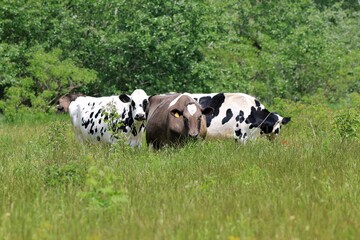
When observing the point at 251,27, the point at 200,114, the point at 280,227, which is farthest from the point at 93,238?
the point at 251,27

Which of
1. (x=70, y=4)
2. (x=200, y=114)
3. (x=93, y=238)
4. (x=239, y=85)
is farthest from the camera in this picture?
(x=70, y=4)

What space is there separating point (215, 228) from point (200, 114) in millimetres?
6502

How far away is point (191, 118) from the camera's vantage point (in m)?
11.1

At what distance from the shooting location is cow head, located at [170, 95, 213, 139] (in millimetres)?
11023

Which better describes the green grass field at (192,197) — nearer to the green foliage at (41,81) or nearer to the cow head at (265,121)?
the cow head at (265,121)

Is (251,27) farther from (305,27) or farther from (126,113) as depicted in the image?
(126,113)

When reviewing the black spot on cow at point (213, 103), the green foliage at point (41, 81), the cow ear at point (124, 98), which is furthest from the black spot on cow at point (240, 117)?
the green foliage at point (41, 81)

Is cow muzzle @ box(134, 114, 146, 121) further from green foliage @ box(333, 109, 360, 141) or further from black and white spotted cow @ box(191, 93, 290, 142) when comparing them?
green foliage @ box(333, 109, 360, 141)

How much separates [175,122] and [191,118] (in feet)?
1.26

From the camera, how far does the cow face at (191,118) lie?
36.0 ft

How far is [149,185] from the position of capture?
6.93 m

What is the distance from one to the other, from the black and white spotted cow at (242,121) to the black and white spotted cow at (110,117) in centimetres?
173

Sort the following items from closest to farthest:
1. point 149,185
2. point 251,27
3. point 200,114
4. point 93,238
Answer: point 93,238 < point 149,185 < point 200,114 < point 251,27

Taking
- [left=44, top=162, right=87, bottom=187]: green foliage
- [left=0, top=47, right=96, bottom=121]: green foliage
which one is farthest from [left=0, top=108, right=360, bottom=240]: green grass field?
[left=0, top=47, right=96, bottom=121]: green foliage
